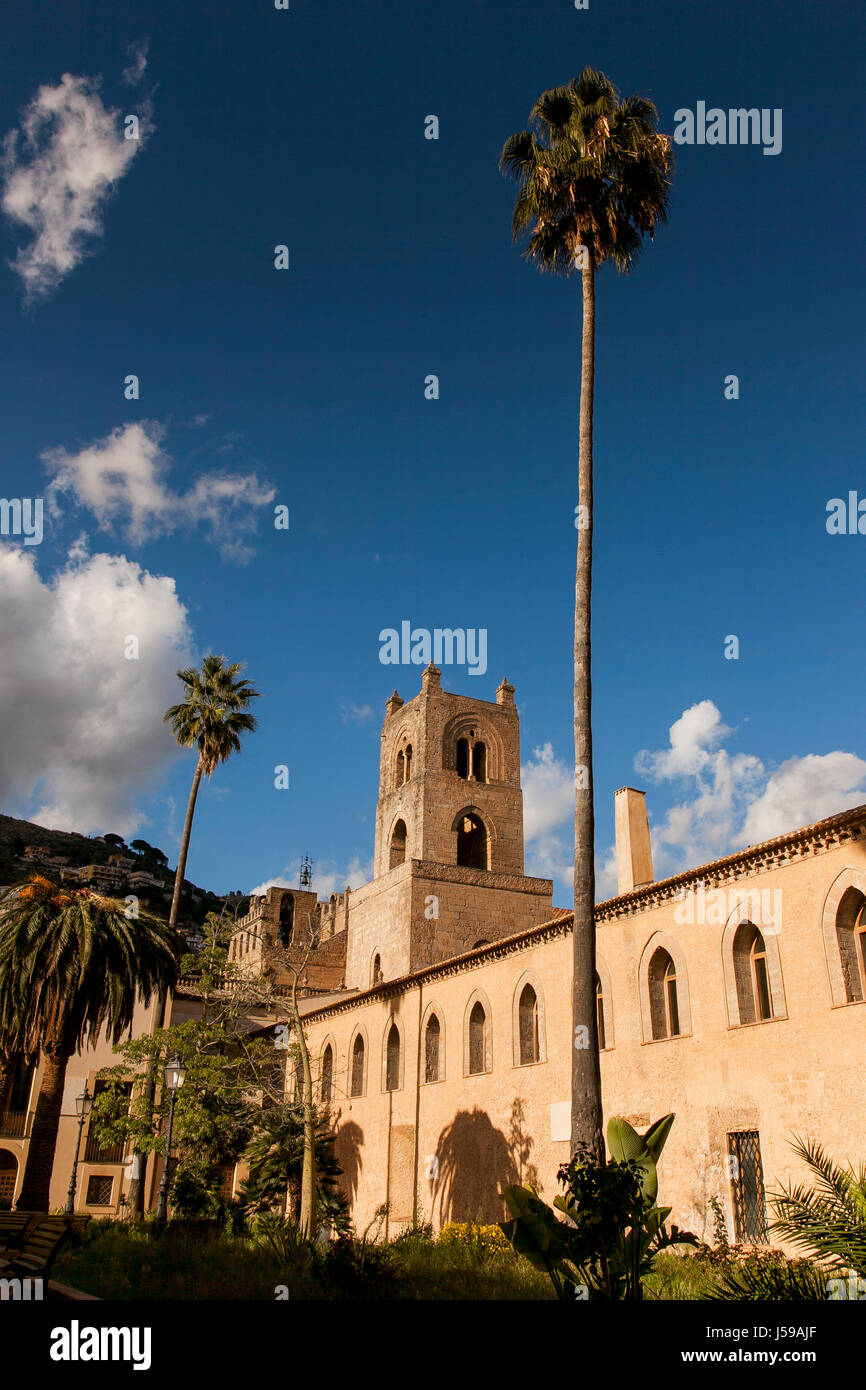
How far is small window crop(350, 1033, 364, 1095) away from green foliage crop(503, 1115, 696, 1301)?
68.5 feet

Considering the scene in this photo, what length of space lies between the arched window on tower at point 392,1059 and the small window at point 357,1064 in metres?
2.36

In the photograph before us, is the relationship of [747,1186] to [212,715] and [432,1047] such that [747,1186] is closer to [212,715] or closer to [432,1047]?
[432,1047]

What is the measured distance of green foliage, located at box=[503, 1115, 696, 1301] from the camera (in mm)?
11141

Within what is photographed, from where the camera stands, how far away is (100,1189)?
35.8 m

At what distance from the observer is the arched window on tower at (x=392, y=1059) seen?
30.4 metres

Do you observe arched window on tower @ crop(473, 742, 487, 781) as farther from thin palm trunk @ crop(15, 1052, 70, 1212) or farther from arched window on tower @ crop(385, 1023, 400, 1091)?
thin palm trunk @ crop(15, 1052, 70, 1212)

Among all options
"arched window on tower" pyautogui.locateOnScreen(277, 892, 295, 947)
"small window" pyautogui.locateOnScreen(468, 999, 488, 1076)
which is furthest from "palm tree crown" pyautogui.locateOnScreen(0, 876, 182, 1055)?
"arched window on tower" pyautogui.locateOnScreen(277, 892, 295, 947)

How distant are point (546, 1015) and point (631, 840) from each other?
4.44 metres

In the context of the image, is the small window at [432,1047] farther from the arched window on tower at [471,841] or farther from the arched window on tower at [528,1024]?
the arched window on tower at [471,841]

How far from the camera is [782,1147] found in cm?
1658

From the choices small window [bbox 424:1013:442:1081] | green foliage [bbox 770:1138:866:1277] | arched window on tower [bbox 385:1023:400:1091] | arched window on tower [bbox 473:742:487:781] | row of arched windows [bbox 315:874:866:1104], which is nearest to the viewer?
green foliage [bbox 770:1138:866:1277]

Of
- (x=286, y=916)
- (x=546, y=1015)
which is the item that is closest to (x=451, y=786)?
(x=286, y=916)

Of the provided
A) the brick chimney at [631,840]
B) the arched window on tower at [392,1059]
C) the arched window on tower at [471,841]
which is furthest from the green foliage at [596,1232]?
the arched window on tower at [471,841]

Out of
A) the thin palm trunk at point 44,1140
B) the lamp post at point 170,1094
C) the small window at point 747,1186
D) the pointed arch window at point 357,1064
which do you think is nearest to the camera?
the small window at point 747,1186
